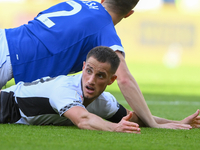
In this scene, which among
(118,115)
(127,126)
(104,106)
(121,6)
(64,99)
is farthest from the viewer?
(121,6)

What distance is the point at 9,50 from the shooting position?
3041 mm

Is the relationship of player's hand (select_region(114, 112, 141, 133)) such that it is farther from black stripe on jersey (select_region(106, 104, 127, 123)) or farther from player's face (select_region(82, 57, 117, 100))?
black stripe on jersey (select_region(106, 104, 127, 123))

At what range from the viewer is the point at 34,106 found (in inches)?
104

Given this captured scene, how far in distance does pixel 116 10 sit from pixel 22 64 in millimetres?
1004

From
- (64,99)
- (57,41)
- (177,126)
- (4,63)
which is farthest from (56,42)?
(177,126)

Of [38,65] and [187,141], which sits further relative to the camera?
[38,65]

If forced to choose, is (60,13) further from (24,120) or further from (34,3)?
(34,3)

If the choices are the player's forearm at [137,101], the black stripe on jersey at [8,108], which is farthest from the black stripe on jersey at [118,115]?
the black stripe on jersey at [8,108]

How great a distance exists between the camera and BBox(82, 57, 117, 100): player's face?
247cm

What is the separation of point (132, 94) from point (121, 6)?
2.99ft

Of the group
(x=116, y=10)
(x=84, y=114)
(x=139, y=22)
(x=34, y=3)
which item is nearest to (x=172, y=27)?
(x=139, y=22)

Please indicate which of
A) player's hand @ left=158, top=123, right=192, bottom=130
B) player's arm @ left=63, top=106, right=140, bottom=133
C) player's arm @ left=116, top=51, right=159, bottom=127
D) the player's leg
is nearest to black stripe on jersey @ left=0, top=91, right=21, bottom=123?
the player's leg

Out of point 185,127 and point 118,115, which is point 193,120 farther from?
point 118,115

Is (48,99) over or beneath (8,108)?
over
